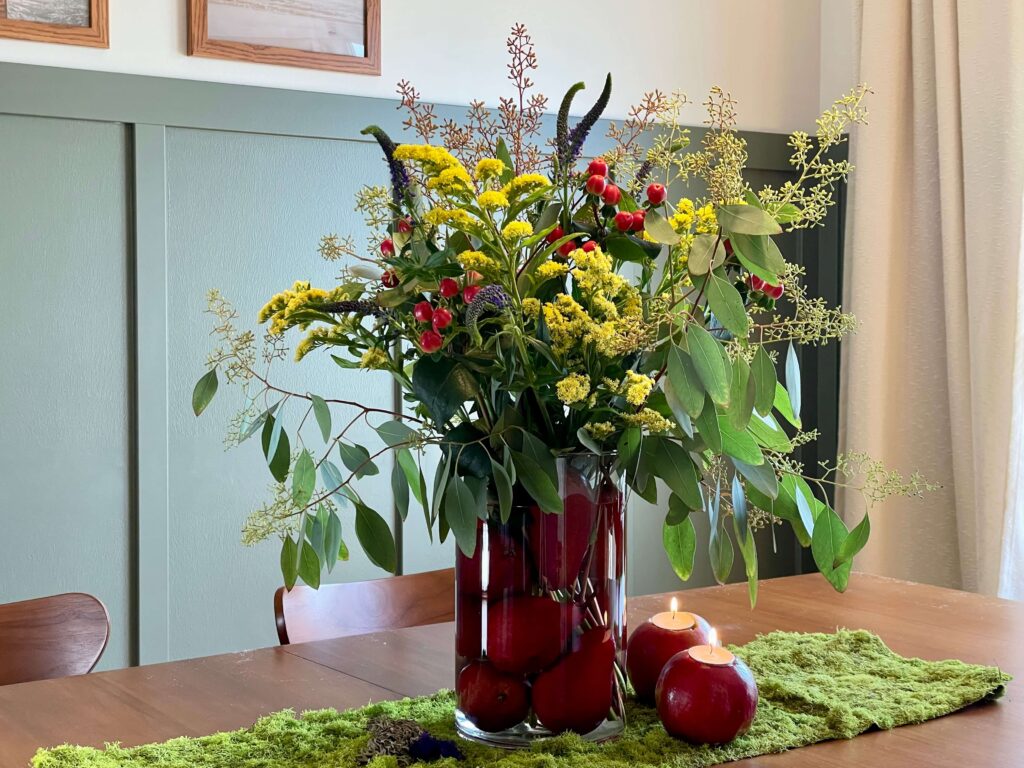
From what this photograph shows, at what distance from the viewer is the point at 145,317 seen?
2.40 metres

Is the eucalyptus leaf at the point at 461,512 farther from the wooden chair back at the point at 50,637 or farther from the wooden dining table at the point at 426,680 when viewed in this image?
the wooden chair back at the point at 50,637

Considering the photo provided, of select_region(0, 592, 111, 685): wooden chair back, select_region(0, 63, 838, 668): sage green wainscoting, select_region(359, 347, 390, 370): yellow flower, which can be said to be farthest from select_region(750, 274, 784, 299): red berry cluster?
select_region(0, 63, 838, 668): sage green wainscoting

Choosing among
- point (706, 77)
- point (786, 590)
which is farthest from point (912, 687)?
point (706, 77)

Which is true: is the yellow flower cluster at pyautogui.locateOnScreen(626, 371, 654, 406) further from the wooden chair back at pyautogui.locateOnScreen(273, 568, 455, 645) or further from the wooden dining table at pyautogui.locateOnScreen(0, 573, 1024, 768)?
the wooden chair back at pyautogui.locateOnScreen(273, 568, 455, 645)

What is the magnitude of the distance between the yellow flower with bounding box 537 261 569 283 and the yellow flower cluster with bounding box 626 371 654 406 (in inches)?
4.1

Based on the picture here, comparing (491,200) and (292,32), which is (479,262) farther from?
(292,32)

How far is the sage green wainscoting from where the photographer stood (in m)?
2.29

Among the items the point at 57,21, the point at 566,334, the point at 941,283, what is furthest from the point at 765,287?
the point at 941,283

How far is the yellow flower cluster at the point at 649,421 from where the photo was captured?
0.98 metres

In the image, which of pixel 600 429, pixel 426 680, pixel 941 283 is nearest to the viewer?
pixel 600 429

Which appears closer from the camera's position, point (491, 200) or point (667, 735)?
point (491, 200)

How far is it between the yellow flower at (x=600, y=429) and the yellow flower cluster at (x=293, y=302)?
0.80 ft

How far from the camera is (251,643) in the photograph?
8.36 ft

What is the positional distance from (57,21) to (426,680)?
1.64 m
